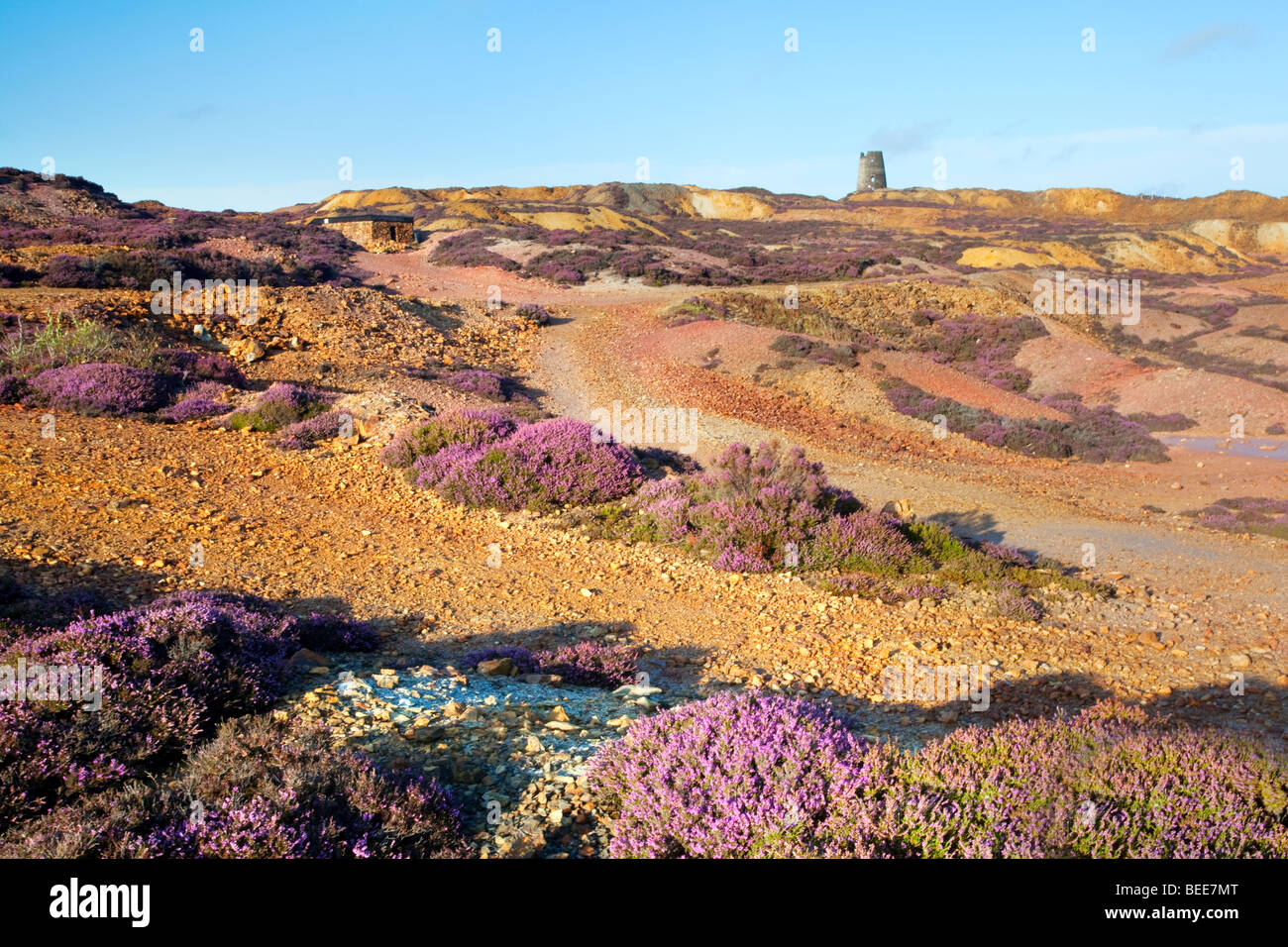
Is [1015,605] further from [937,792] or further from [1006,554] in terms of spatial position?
[937,792]

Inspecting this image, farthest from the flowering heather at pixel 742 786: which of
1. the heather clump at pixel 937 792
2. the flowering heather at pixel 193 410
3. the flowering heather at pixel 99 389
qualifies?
the flowering heather at pixel 99 389

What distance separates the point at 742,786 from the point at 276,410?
A: 1180 centimetres

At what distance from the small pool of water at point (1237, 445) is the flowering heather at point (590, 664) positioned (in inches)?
831

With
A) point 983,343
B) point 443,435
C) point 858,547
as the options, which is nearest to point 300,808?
point 858,547

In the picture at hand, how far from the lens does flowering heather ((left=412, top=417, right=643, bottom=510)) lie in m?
10.8

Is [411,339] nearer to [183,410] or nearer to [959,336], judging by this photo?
[183,410]

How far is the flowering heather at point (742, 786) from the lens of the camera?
3.12 meters

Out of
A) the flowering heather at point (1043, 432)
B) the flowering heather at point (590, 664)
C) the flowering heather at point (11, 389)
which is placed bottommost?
the flowering heather at point (590, 664)

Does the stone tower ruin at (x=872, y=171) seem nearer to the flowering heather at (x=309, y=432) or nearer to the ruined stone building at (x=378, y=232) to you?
the ruined stone building at (x=378, y=232)

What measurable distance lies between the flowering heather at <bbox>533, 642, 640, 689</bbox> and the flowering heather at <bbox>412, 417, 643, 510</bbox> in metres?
4.39

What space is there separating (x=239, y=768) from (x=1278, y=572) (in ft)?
44.8

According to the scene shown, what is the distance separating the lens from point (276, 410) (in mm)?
12875

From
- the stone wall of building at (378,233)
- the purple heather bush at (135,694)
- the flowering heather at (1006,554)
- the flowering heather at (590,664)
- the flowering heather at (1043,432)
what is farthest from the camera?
the stone wall of building at (378,233)
